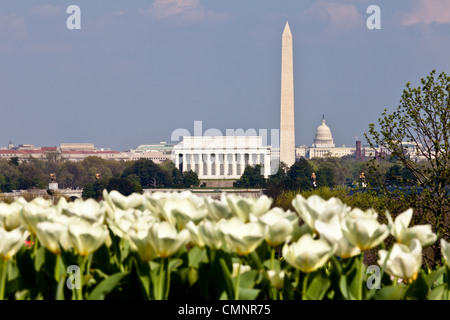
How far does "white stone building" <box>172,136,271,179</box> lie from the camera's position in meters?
118

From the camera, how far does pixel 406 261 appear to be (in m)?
2.90

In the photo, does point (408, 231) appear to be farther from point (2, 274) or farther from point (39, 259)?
point (2, 274)

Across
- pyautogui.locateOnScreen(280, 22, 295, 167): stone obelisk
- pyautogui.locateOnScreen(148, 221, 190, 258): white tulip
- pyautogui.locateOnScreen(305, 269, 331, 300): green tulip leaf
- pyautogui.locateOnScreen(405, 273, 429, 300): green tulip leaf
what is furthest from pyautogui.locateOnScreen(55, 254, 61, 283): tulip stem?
pyautogui.locateOnScreen(280, 22, 295, 167): stone obelisk

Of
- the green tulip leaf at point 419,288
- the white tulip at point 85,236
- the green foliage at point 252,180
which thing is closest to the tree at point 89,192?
the green foliage at point 252,180

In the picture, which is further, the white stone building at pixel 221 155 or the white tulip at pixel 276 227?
the white stone building at pixel 221 155

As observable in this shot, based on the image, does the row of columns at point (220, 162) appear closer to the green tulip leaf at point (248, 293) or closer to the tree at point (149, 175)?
the tree at point (149, 175)

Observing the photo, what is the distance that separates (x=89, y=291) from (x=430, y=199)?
11759mm

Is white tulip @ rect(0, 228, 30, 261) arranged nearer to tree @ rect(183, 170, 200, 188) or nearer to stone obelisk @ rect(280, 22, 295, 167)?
stone obelisk @ rect(280, 22, 295, 167)

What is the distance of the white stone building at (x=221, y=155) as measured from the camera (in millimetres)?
118500

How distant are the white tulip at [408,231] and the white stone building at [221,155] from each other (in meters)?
113

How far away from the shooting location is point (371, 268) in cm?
351

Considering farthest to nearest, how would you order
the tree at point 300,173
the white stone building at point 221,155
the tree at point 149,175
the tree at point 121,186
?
the white stone building at point 221,155, the tree at point 149,175, the tree at point 300,173, the tree at point 121,186

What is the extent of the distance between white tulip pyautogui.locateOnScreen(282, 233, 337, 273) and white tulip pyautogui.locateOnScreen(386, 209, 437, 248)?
343 millimetres

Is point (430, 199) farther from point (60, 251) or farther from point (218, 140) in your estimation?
point (218, 140)
